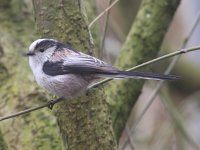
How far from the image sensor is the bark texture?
301cm

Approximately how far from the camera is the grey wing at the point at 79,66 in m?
2.33

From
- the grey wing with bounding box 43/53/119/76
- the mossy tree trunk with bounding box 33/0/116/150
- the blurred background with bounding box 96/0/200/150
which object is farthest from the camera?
the blurred background with bounding box 96/0/200/150

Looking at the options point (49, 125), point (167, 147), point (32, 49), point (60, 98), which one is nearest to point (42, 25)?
point (32, 49)

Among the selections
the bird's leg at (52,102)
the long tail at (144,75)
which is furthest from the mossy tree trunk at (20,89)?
the long tail at (144,75)

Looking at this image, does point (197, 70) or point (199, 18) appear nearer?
point (199, 18)

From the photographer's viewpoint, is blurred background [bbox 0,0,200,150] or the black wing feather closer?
the black wing feather

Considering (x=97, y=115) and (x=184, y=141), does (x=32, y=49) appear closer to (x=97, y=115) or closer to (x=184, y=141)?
(x=97, y=115)

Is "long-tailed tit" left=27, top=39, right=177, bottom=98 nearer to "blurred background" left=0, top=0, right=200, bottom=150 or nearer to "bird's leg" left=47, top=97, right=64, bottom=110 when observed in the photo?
"bird's leg" left=47, top=97, right=64, bottom=110

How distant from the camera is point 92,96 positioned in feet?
8.45

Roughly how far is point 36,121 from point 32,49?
655 mm

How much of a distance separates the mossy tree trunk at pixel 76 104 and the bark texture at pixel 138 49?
0.43m

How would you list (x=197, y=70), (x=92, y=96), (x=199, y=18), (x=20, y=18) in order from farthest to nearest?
1. (x=197, y=70)
2. (x=20, y=18)
3. (x=199, y=18)
4. (x=92, y=96)

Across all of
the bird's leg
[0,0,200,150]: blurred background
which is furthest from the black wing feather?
[0,0,200,150]: blurred background

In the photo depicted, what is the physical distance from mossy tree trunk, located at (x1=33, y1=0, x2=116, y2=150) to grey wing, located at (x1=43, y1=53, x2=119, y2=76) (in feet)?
0.53
